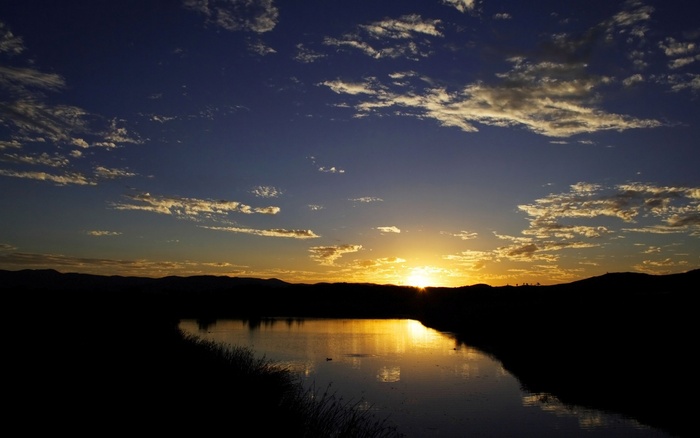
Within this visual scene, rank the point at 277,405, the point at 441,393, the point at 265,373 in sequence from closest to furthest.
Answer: the point at 277,405, the point at 265,373, the point at 441,393

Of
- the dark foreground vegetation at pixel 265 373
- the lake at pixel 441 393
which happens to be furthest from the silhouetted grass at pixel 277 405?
the lake at pixel 441 393

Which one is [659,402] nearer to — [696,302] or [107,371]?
[696,302]

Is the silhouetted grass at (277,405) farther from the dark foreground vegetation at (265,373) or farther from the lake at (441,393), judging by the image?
the lake at (441,393)

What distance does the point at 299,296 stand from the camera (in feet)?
562

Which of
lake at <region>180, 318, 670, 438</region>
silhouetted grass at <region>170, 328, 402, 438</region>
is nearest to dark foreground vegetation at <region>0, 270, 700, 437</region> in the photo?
silhouetted grass at <region>170, 328, 402, 438</region>

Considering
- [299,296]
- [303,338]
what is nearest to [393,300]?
[299,296]

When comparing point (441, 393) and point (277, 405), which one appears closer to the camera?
point (277, 405)

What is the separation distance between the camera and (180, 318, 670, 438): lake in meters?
21.5

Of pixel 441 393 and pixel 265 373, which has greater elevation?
pixel 265 373

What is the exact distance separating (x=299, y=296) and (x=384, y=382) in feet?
464

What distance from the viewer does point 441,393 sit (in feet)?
94.4

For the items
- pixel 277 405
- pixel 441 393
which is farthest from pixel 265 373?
pixel 441 393

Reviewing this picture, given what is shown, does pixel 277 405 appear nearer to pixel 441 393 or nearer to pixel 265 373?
pixel 265 373

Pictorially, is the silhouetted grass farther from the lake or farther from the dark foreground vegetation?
the lake
